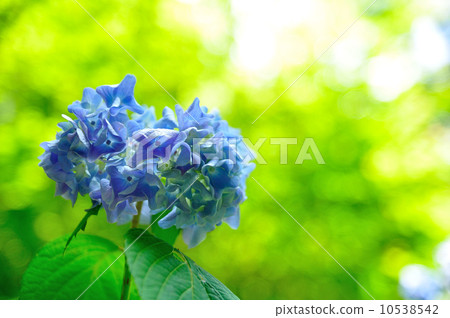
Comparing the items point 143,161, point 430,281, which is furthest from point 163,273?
point 430,281

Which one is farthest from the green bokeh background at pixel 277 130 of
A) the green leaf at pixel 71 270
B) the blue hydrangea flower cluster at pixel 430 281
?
the green leaf at pixel 71 270

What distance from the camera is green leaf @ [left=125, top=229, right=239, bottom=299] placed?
21.4 inches

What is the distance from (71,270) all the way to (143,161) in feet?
1.01

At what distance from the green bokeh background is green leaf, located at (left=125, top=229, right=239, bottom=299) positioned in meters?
1.53

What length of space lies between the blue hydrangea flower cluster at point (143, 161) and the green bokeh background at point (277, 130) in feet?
4.86

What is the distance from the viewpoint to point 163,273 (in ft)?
1.89

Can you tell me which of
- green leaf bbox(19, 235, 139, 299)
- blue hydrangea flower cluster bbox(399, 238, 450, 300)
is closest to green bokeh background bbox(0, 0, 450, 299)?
blue hydrangea flower cluster bbox(399, 238, 450, 300)

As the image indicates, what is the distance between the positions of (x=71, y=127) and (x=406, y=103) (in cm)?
212

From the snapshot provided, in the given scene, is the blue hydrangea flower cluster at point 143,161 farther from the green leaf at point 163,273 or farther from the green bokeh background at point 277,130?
the green bokeh background at point 277,130

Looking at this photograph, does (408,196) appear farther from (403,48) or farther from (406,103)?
(403,48)

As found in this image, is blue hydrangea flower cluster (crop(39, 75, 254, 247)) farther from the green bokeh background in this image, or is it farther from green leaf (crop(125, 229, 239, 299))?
the green bokeh background

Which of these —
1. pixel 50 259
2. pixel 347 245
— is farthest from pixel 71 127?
pixel 347 245

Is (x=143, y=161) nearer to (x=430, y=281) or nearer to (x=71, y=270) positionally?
(x=71, y=270)

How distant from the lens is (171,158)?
2.06 feet
